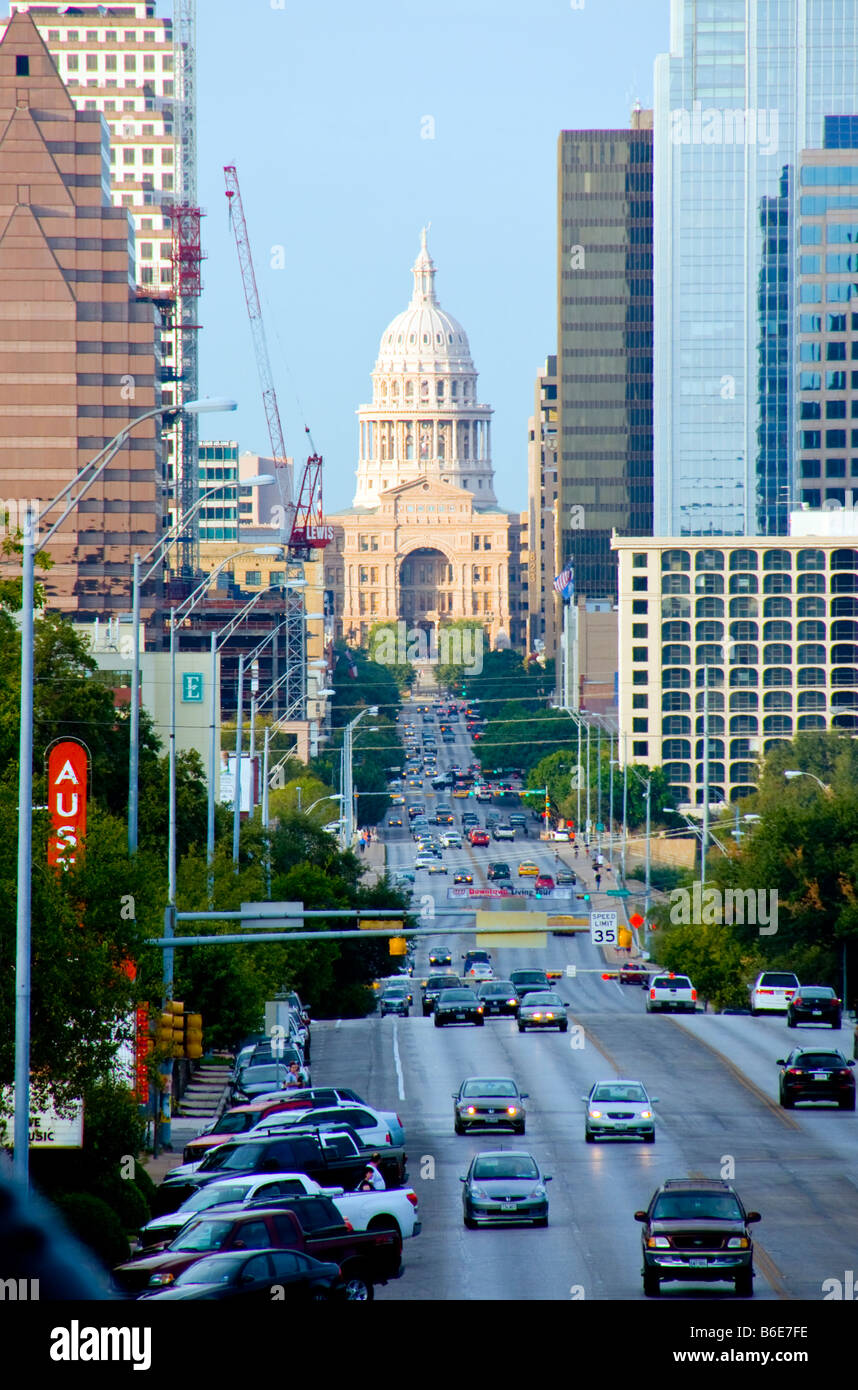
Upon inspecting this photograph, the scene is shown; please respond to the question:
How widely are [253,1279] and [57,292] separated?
5286 inches

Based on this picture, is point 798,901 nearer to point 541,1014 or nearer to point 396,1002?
point 541,1014

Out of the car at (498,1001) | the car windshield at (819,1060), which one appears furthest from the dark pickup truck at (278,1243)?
the car at (498,1001)

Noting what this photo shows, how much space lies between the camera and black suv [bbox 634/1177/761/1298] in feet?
79.2

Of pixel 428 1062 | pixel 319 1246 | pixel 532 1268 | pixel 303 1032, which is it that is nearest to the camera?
pixel 319 1246

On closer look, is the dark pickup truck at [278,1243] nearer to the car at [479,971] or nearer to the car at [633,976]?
the car at [479,971]

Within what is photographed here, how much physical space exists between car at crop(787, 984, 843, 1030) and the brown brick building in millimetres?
94573

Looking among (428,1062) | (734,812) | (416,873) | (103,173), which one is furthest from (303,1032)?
(103,173)

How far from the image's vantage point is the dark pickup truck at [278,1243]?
2081 centimetres

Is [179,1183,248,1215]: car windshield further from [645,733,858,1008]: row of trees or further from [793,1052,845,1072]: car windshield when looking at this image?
[645,733,858,1008]: row of trees

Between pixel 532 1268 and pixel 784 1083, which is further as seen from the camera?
pixel 784 1083
